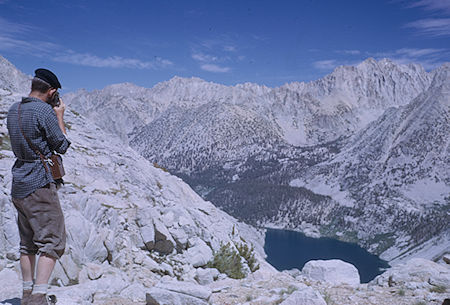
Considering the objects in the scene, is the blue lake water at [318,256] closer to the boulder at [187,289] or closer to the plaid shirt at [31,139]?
the boulder at [187,289]

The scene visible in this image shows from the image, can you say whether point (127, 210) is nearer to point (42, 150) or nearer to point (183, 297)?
point (183, 297)

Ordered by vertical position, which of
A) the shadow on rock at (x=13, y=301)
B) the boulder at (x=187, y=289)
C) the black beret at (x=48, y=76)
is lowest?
the shadow on rock at (x=13, y=301)

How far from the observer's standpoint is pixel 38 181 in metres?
5.88

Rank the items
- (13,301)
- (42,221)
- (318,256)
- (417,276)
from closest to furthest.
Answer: (42,221)
(13,301)
(417,276)
(318,256)

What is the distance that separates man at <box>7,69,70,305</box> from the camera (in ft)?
19.2

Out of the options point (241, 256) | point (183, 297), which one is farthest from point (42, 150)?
point (241, 256)

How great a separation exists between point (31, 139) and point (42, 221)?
1.49 meters

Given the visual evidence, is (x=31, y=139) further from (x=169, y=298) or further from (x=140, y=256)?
(x=140, y=256)

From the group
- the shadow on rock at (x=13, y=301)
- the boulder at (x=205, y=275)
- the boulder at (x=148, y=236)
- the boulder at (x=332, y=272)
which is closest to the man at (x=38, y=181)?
the shadow on rock at (x=13, y=301)

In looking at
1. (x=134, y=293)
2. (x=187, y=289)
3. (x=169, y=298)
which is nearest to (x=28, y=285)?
(x=169, y=298)

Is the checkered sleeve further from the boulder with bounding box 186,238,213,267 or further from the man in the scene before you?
the boulder with bounding box 186,238,213,267

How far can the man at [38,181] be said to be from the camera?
5844mm

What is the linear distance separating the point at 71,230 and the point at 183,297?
20.5 ft

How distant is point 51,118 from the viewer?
5.96 metres
